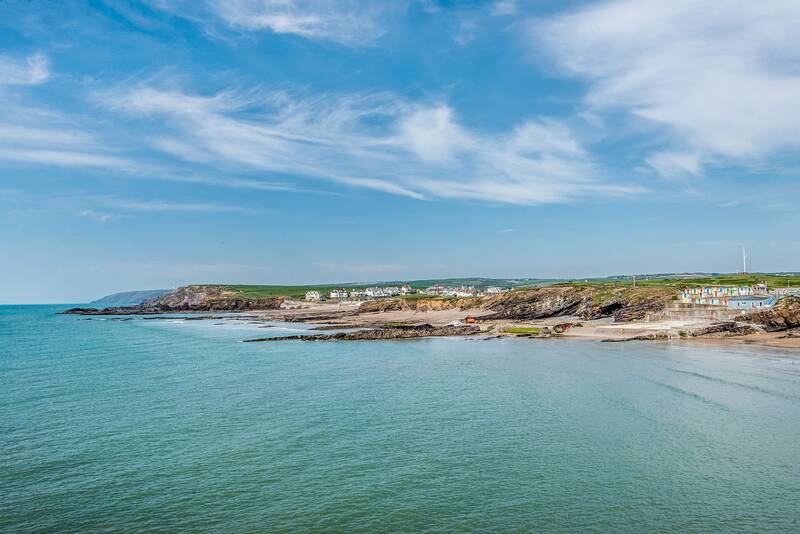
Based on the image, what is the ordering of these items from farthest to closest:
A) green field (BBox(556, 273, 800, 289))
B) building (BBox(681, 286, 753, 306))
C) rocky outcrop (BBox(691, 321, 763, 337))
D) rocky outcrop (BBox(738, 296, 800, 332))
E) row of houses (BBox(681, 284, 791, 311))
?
green field (BBox(556, 273, 800, 289)) → building (BBox(681, 286, 753, 306)) → row of houses (BBox(681, 284, 791, 311)) → rocky outcrop (BBox(738, 296, 800, 332)) → rocky outcrop (BBox(691, 321, 763, 337))

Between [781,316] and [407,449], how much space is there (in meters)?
61.6

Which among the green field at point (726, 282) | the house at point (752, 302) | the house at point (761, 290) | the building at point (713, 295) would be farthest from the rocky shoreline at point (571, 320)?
the green field at point (726, 282)

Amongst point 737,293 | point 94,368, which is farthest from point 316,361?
point 737,293

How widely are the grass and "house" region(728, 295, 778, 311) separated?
88.9ft

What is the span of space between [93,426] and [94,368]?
23.1 m

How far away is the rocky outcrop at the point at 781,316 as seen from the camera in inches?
2464

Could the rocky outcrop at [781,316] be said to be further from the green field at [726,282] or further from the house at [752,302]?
the green field at [726,282]

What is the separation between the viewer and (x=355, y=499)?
17297 millimetres

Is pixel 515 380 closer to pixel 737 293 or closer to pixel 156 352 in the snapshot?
pixel 156 352

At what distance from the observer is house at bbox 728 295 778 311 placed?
6919 cm

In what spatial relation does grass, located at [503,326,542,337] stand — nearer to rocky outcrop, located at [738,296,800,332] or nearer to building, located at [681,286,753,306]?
building, located at [681,286,753,306]

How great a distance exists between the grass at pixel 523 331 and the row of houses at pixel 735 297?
23.9 metres

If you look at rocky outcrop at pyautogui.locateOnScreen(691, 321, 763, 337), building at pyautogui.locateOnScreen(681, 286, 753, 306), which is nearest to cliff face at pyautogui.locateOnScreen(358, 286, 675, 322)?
building at pyautogui.locateOnScreen(681, 286, 753, 306)

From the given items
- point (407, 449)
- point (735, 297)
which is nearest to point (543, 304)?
point (735, 297)
